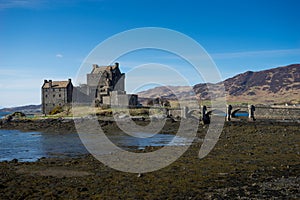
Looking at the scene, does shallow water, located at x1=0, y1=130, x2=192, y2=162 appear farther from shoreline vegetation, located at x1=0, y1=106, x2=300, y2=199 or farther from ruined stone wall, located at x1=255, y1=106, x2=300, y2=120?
ruined stone wall, located at x1=255, y1=106, x2=300, y2=120

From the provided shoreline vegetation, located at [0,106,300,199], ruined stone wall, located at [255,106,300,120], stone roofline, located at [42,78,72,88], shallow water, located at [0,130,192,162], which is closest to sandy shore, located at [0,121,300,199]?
shoreline vegetation, located at [0,106,300,199]

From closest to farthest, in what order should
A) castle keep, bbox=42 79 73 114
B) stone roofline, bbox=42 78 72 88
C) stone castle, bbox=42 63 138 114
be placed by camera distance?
stone castle, bbox=42 63 138 114
castle keep, bbox=42 79 73 114
stone roofline, bbox=42 78 72 88

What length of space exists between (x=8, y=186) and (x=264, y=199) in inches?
349

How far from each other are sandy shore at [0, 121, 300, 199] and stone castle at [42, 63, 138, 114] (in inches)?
2249

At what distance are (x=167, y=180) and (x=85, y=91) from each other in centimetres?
6702

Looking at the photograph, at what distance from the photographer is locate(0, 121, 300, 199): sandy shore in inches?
389

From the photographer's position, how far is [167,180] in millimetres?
11727

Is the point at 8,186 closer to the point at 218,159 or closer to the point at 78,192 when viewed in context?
the point at 78,192

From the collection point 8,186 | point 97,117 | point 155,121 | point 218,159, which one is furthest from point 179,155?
point 97,117

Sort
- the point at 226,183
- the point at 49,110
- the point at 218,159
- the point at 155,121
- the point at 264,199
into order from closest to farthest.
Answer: the point at 264,199
the point at 226,183
the point at 218,159
the point at 155,121
the point at 49,110

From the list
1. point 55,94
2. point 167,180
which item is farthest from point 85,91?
point 167,180

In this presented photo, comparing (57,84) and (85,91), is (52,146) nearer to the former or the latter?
(85,91)

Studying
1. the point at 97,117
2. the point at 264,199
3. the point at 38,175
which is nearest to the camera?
the point at 264,199

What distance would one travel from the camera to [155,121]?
174ft
